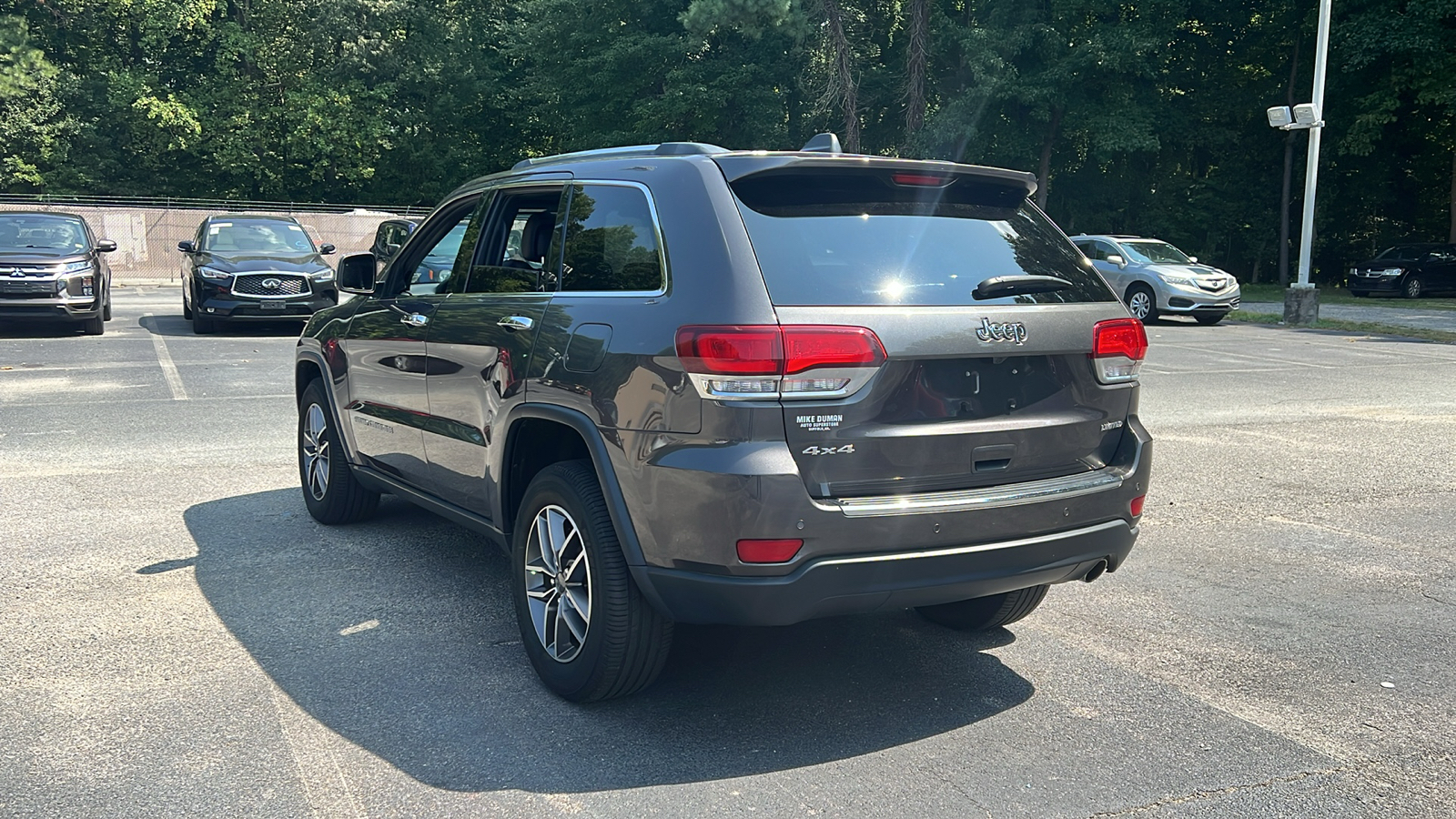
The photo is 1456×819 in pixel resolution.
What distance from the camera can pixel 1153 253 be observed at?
Result: 23.3 m

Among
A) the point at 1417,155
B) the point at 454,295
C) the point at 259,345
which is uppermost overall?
the point at 1417,155

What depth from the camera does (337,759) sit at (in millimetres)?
3543

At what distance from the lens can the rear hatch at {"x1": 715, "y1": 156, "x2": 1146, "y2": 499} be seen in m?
3.50

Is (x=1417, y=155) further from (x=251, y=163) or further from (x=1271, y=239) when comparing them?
(x=251, y=163)

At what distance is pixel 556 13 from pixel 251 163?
12.7 meters

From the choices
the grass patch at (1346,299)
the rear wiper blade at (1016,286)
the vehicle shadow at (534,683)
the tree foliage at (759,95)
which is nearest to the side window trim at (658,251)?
the rear wiper blade at (1016,286)

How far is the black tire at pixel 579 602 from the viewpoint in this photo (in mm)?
3770

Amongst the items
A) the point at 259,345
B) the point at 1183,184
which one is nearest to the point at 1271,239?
the point at 1183,184

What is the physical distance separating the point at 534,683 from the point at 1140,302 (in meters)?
20.4

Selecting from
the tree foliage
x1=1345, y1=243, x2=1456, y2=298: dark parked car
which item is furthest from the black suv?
the tree foliage

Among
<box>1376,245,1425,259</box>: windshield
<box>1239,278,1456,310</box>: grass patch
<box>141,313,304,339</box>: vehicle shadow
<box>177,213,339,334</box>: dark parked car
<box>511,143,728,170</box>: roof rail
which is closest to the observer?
<box>511,143,728,170</box>: roof rail

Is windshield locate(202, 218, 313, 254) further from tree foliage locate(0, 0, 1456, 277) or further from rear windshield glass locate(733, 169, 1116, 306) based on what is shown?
tree foliage locate(0, 0, 1456, 277)

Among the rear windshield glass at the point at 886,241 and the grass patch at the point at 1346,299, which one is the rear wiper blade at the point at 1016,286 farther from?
the grass patch at the point at 1346,299

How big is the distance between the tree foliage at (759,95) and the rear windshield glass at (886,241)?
105 ft
